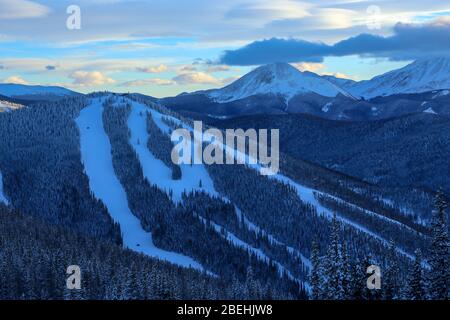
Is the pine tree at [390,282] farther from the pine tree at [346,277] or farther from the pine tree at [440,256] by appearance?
the pine tree at [440,256]

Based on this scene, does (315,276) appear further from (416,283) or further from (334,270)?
(416,283)

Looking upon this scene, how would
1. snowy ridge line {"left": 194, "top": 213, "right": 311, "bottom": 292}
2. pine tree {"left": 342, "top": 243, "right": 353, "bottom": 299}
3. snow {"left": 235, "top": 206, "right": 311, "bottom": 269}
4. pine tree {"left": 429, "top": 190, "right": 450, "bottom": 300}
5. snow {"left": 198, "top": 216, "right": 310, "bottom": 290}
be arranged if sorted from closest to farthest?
pine tree {"left": 429, "top": 190, "right": 450, "bottom": 300}, pine tree {"left": 342, "top": 243, "right": 353, "bottom": 299}, snowy ridge line {"left": 194, "top": 213, "right": 311, "bottom": 292}, snow {"left": 198, "top": 216, "right": 310, "bottom": 290}, snow {"left": 235, "top": 206, "right": 311, "bottom": 269}

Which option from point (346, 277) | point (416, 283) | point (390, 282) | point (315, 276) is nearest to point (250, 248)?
point (315, 276)

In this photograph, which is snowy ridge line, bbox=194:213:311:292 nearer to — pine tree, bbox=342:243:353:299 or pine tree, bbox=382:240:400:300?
pine tree, bbox=382:240:400:300

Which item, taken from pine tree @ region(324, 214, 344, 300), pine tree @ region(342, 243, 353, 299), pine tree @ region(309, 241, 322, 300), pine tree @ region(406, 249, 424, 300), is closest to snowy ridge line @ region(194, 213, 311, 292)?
pine tree @ region(309, 241, 322, 300)

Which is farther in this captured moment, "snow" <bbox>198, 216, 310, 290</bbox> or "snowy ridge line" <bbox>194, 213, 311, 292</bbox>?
"snow" <bbox>198, 216, 310, 290</bbox>
